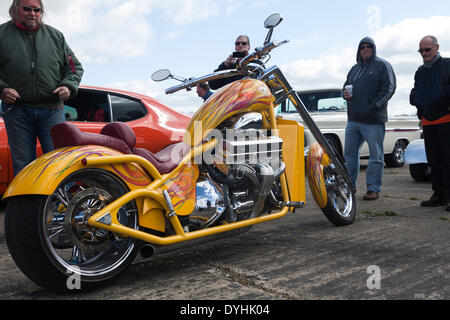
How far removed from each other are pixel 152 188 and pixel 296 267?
0.97m

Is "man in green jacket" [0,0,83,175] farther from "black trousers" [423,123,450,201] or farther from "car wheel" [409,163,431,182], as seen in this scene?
"car wheel" [409,163,431,182]

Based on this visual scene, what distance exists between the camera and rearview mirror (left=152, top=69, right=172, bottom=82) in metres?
3.12

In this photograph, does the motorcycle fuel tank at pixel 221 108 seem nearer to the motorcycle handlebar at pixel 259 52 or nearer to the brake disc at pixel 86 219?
the motorcycle handlebar at pixel 259 52

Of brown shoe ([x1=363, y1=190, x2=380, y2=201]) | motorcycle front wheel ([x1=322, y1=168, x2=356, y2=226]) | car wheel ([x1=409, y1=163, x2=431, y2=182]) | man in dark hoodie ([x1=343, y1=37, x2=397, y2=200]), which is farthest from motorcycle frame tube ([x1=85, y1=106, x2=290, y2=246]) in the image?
car wheel ([x1=409, y1=163, x2=431, y2=182])

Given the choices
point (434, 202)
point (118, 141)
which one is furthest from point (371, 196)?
point (118, 141)

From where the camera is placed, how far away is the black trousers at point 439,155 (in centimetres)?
476

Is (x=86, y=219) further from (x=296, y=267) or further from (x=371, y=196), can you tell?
(x=371, y=196)

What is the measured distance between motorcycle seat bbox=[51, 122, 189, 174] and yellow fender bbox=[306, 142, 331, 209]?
1.31 meters

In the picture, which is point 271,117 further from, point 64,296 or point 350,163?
point 350,163

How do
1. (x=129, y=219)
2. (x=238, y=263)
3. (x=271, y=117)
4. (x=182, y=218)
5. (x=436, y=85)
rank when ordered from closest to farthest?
(x=129, y=219)
(x=182, y=218)
(x=238, y=263)
(x=271, y=117)
(x=436, y=85)

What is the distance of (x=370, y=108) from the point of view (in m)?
5.34

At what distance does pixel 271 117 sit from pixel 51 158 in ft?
5.17
